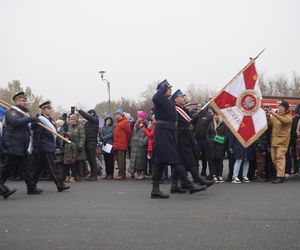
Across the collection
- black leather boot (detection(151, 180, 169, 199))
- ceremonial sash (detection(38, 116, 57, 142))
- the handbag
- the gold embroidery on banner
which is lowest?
black leather boot (detection(151, 180, 169, 199))

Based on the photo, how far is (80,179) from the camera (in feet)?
41.7

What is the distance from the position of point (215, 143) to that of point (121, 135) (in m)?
2.71

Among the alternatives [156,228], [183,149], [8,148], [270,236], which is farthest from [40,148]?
[270,236]

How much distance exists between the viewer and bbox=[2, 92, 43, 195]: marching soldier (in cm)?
895

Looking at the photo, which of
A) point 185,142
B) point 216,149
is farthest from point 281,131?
point 185,142

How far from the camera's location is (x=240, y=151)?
11.4 meters

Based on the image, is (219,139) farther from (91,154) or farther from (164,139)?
(164,139)

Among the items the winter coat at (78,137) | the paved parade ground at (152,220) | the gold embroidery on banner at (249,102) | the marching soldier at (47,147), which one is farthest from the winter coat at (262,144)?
the marching soldier at (47,147)

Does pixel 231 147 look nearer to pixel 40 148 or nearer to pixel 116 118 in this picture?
pixel 116 118

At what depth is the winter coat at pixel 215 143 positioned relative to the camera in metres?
11.7

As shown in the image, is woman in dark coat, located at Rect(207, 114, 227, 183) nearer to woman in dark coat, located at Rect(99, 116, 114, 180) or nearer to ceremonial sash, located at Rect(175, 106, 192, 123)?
ceremonial sash, located at Rect(175, 106, 192, 123)

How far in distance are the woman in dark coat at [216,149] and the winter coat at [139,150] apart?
1.84 metres

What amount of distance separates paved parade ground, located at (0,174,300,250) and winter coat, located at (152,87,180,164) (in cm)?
75

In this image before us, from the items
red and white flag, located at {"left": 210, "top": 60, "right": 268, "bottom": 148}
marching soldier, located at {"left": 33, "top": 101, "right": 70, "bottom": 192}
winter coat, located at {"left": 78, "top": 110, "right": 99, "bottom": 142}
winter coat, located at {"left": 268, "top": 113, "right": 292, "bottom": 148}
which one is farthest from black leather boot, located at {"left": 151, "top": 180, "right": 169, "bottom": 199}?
winter coat, located at {"left": 78, "top": 110, "right": 99, "bottom": 142}
